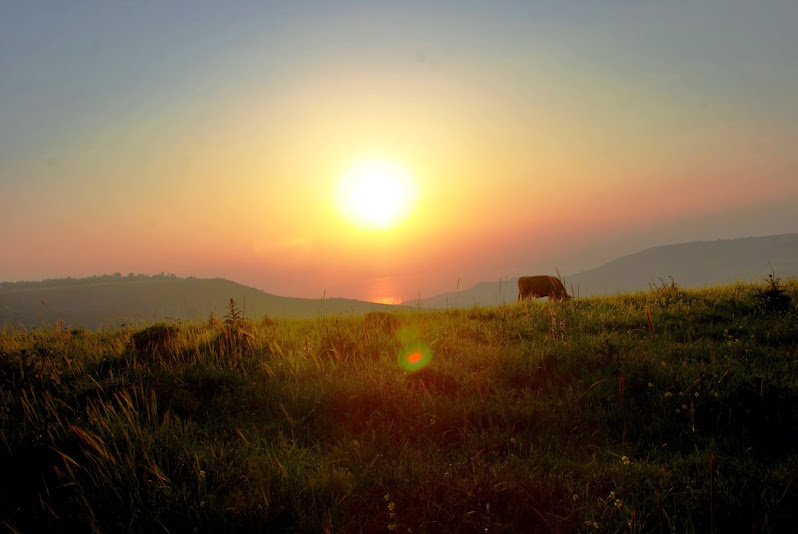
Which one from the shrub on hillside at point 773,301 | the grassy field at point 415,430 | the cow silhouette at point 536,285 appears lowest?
the grassy field at point 415,430

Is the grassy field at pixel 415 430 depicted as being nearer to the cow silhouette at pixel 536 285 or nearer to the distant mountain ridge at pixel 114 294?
the cow silhouette at pixel 536 285

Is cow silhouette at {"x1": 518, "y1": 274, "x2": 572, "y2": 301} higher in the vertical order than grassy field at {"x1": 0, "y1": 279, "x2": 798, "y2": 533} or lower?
higher

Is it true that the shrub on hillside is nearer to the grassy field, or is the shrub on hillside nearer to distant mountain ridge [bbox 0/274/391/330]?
the grassy field

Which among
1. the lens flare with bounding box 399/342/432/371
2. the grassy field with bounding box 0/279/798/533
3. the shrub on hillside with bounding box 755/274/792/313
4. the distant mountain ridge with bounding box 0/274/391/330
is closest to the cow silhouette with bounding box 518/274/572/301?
the shrub on hillside with bounding box 755/274/792/313

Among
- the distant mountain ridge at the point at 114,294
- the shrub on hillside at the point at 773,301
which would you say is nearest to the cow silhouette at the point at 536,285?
the shrub on hillside at the point at 773,301

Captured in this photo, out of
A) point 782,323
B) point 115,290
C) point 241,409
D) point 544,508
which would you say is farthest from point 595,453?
point 115,290

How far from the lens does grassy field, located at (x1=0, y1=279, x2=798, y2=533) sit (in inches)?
112

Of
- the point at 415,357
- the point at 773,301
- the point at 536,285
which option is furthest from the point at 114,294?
the point at 773,301

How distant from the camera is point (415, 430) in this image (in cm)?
418

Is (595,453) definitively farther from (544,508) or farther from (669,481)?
(544,508)

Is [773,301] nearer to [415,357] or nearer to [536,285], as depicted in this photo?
[415,357]

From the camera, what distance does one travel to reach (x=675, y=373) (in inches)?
195

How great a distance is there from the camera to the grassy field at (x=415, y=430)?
2.85 meters

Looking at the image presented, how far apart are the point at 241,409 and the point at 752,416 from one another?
505 centimetres
